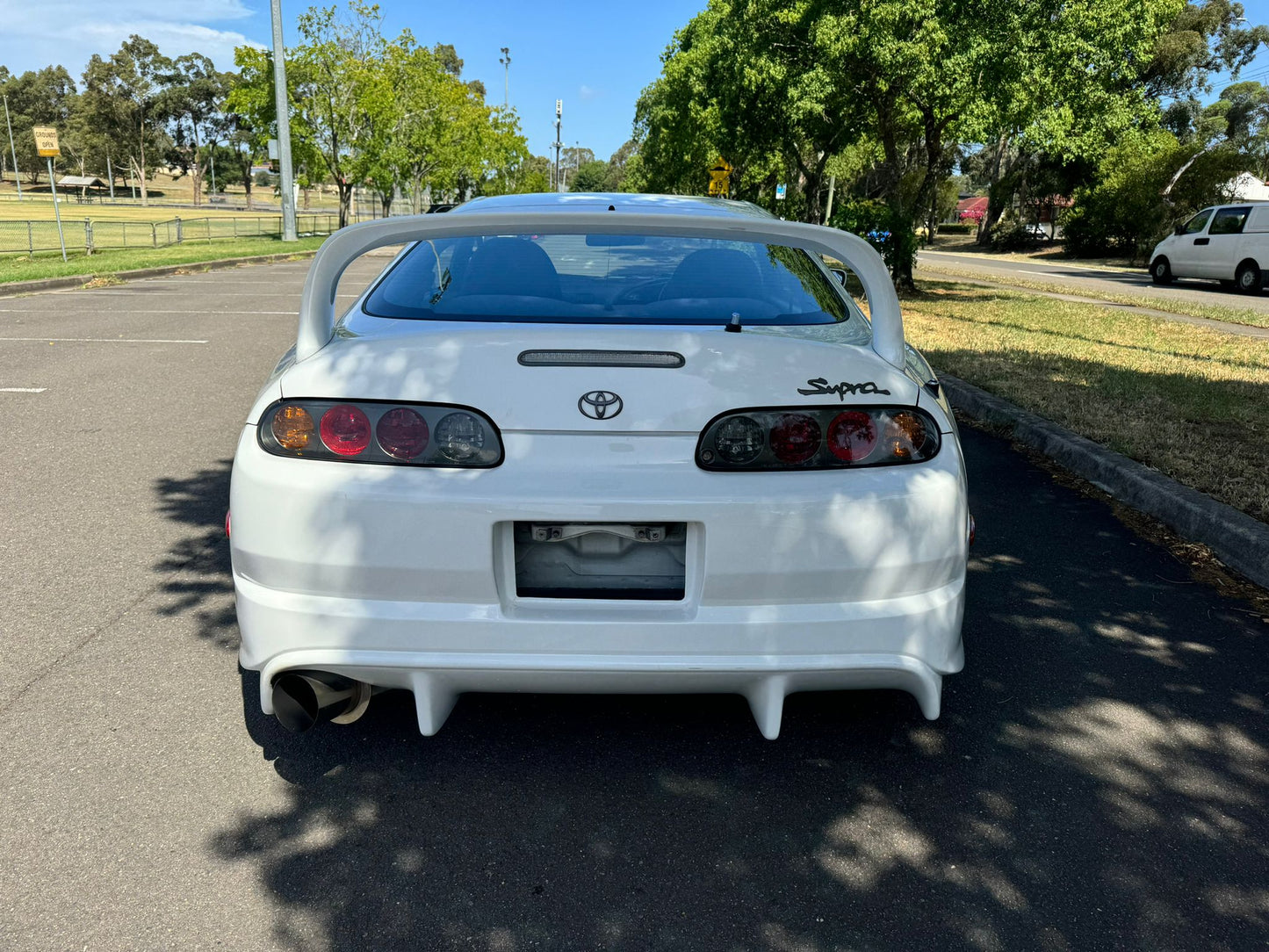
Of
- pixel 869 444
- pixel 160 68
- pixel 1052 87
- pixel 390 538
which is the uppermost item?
pixel 160 68

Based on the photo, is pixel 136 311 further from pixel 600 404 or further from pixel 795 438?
pixel 795 438

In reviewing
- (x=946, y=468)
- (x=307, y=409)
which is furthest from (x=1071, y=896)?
(x=307, y=409)

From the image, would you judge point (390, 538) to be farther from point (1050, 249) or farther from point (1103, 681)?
point (1050, 249)

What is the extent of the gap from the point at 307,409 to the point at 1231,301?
66.7 feet

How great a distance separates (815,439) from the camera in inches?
97.3

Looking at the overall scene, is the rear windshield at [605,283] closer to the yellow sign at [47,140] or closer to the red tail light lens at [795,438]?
the red tail light lens at [795,438]

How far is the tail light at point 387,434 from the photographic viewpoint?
2.40m

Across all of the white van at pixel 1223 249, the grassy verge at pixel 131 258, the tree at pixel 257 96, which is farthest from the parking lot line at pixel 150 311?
the tree at pixel 257 96

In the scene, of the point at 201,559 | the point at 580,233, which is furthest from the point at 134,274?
the point at 580,233

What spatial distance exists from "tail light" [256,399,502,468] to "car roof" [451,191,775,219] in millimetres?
868

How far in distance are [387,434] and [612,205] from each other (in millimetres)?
1278

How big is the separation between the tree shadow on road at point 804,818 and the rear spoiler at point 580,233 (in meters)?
1.14

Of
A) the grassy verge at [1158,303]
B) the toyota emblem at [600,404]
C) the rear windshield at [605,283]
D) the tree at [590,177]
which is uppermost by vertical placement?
the tree at [590,177]

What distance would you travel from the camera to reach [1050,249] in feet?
160
